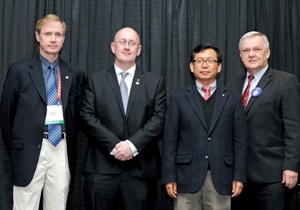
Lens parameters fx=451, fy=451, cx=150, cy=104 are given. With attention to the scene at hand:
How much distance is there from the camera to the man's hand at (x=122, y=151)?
3.00m

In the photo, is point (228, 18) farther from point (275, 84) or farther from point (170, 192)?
point (170, 192)

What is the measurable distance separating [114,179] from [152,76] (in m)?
0.80

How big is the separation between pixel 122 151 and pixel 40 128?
579mm

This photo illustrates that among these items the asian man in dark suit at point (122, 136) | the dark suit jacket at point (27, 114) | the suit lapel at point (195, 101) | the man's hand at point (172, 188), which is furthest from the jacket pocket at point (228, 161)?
the dark suit jacket at point (27, 114)

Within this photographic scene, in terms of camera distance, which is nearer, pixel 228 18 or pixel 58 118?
pixel 58 118

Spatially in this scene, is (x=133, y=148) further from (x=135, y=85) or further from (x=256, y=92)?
(x=256, y=92)

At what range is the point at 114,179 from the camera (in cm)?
311

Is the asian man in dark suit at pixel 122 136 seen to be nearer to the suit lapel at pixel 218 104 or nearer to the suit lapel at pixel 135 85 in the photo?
the suit lapel at pixel 135 85

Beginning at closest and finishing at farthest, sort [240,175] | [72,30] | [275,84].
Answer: [240,175] < [275,84] < [72,30]

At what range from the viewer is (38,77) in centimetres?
314

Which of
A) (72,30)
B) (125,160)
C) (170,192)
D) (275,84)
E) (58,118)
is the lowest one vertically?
(170,192)

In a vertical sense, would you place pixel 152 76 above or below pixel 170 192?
above

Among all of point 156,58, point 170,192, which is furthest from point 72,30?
point 170,192

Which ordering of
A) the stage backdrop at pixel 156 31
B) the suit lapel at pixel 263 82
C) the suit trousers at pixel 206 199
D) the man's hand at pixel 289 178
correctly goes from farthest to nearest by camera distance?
the stage backdrop at pixel 156 31 < the suit lapel at pixel 263 82 < the man's hand at pixel 289 178 < the suit trousers at pixel 206 199
